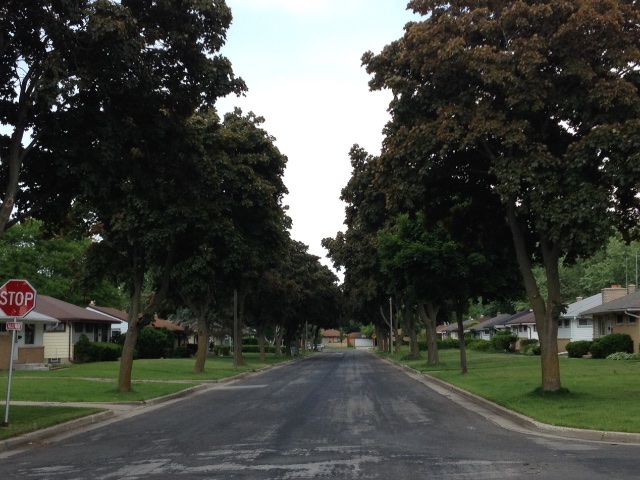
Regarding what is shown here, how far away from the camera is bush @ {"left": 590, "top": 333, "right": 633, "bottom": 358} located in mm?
43688

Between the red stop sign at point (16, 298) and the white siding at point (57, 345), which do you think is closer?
the red stop sign at point (16, 298)

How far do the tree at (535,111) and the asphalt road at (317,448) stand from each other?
4880 mm

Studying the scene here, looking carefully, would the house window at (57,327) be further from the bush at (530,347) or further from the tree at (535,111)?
the tree at (535,111)

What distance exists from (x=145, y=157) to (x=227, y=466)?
328 inches

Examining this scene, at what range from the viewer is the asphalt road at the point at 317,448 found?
9.88m

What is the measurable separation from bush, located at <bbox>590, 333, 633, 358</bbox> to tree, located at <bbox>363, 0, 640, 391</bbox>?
26745mm

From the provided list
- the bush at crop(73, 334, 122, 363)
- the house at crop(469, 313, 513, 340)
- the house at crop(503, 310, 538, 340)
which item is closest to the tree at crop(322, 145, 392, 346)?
the bush at crop(73, 334, 122, 363)

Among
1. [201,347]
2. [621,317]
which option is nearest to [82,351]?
[201,347]

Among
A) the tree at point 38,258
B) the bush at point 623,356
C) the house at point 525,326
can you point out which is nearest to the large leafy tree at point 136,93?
the bush at point 623,356

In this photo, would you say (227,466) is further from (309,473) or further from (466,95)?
(466,95)

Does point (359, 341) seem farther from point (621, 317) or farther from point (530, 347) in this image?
point (621, 317)

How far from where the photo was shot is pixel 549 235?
1683cm

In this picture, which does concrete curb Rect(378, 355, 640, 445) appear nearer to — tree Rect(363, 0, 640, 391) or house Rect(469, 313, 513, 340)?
tree Rect(363, 0, 640, 391)

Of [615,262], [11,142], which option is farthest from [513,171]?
[615,262]
